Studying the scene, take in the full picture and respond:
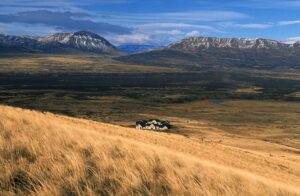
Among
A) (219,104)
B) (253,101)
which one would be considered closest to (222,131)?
(219,104)

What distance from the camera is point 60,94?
3957 inches

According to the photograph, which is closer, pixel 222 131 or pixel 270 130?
pixel 222 131

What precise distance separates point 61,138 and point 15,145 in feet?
6.28

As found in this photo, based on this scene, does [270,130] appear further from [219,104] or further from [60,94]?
[60,94]

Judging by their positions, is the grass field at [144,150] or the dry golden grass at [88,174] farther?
the grass field at [144,150]

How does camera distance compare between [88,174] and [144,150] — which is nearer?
[88,174]

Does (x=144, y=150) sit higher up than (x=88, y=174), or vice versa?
(x=88, y=174)

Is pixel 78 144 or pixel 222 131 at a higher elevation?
pixel 78 144

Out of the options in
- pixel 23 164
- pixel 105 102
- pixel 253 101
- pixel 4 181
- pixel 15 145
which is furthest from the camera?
pixel 253 101

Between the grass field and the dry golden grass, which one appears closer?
the dry golden grass

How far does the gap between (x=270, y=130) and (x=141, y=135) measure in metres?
34.7

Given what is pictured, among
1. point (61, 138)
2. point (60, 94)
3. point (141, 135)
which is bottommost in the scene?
point (60, 94)

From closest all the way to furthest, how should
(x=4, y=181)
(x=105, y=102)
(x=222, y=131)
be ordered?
(x=4, y=181) < (x=222, y=131) < (x=105, y=102)

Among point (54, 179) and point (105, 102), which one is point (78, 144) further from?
point (105, 102)
